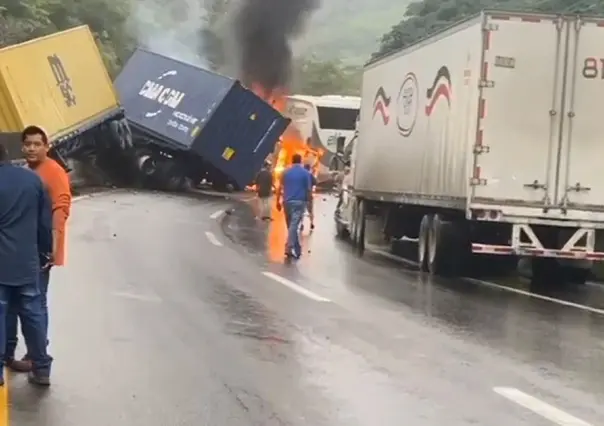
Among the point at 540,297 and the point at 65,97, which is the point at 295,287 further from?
the point at 65,97

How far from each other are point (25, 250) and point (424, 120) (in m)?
11.2

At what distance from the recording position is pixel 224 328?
10641mm

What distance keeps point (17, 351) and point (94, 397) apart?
167 centimetres

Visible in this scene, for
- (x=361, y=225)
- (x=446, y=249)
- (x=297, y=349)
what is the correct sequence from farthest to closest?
(x=361, y=225) → (x=446, y=249) → (x=297, y=349)

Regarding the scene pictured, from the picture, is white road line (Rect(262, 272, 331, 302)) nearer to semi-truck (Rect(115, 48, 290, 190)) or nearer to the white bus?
semi-truck (Rect(115, 48, 290, 190))

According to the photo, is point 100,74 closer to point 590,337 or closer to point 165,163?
point 165,163

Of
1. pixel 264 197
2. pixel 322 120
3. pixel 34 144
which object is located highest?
pixel 322 120

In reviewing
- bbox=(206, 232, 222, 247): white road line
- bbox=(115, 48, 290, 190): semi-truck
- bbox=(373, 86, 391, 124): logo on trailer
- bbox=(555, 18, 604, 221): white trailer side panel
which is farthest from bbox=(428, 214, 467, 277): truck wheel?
bbox=(115, 48, 290, 190): semi-truck

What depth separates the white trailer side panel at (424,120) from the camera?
15852 mm

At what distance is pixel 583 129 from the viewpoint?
15625 mm

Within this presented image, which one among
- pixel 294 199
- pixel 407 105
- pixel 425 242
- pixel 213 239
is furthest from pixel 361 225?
pixel 425 242

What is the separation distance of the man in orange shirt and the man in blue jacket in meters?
0.23

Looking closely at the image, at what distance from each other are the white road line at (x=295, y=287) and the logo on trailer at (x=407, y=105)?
176 inches

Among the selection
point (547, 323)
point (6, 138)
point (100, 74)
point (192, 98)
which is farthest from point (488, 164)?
point (192, 98)
